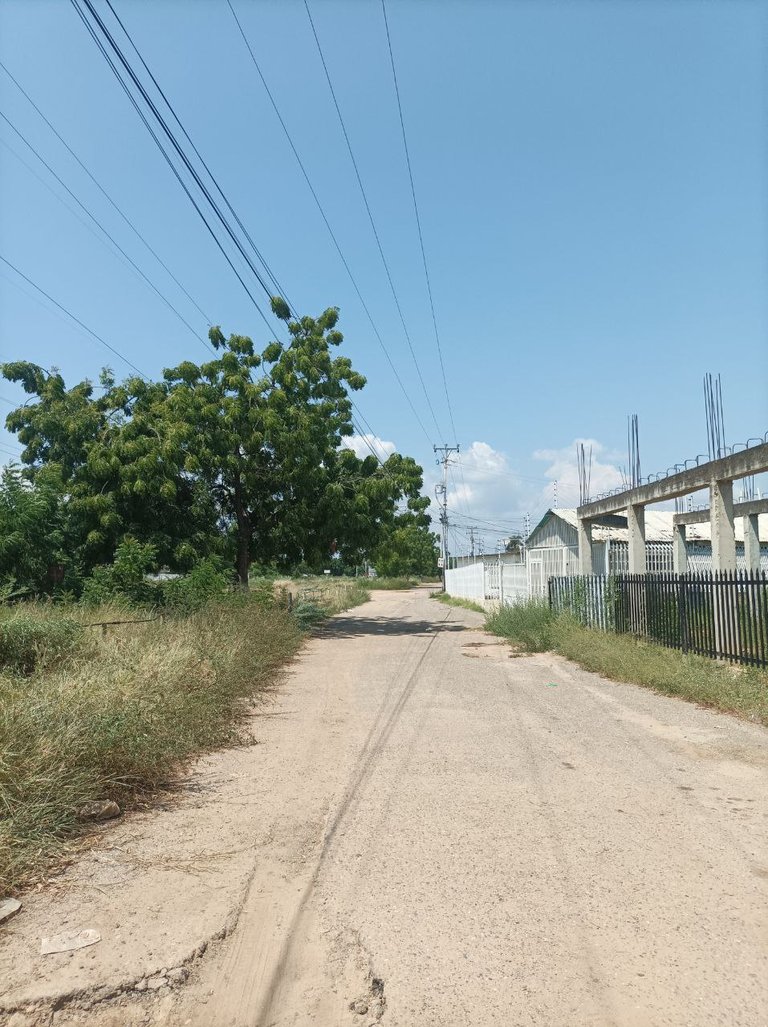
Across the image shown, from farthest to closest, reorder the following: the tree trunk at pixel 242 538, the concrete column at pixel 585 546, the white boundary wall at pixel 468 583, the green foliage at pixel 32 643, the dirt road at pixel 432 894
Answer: the white boundary wall at pixel 468 583 < the tree trunk at pixel 242 538 < the concrete column at pixel 585 546 < the green foliage at pixel 32 643 < the dirt road at pixel 432 894

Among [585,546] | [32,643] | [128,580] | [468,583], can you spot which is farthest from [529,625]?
[468,583]

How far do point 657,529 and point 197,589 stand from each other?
23351 millimetres

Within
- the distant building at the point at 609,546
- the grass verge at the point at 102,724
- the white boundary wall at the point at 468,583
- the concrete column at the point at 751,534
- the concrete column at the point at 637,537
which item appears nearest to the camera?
the grass verge at the point at 102,724

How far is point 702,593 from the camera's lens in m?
12.1

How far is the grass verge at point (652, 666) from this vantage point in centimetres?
898

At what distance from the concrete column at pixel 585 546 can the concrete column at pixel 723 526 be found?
7.10m

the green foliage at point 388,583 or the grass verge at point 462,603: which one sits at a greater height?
the green foliage at point 388,583

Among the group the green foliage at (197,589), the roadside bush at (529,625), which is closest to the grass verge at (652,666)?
the roadside bush at (529,625)

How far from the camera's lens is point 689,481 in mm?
15094

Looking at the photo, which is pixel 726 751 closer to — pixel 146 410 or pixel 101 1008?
pixel 101 1008

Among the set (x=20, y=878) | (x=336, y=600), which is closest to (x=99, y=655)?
(x=20, y=878)

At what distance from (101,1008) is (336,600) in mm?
35599

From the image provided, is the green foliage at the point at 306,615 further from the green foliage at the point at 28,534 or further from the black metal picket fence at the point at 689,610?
the black metal picket fence at the point at 689,610

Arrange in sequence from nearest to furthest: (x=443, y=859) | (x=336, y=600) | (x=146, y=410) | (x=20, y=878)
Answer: (x=20, y=878) → (x=443, y=859) → (x=146, y=410) → (x=336, y=600)
